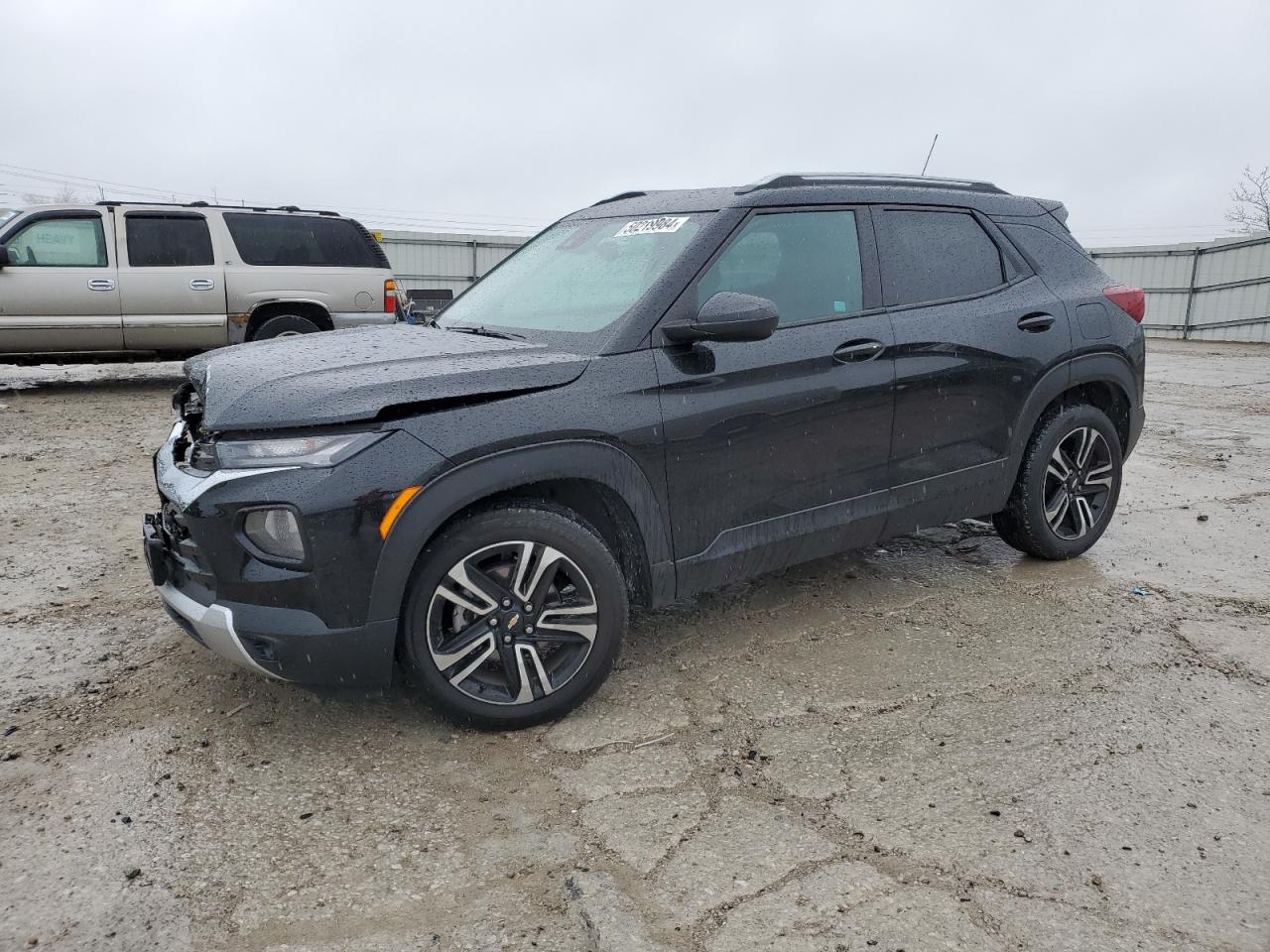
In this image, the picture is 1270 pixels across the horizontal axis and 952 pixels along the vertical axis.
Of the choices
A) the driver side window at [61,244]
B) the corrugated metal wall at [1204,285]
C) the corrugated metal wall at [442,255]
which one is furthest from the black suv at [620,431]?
the corrugated metal wall at [1204,285]

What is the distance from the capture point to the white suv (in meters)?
9.62

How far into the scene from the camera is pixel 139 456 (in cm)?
710

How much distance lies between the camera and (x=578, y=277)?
380 cm

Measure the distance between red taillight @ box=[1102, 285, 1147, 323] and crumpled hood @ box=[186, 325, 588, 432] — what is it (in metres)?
2.89

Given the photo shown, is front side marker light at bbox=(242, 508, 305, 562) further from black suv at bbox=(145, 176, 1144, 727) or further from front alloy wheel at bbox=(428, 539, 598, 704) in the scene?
front alloy wheel at bbox=(428, 539, 598, 704)

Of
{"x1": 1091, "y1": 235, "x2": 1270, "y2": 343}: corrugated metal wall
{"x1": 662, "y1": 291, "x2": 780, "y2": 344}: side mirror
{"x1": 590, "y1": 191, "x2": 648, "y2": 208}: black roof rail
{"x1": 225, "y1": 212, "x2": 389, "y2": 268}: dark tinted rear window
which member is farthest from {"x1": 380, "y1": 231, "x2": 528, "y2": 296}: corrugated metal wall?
{"x1": 662, "y1": 291, "x2": 780, "y2": 344}: side mirror

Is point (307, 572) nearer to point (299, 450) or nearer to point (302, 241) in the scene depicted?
point (299, 450)

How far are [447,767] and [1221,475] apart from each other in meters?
6.10

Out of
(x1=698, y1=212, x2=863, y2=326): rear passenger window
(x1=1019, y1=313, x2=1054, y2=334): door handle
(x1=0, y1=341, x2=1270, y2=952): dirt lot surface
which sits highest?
(x1=698, y1=212, x2=863, y2=326): rear passenger window

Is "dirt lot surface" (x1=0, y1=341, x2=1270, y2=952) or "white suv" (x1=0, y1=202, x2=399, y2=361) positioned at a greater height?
"white suv" (x1=0, y1=202, x2=399, y2=361)

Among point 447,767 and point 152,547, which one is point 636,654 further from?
point 152,547

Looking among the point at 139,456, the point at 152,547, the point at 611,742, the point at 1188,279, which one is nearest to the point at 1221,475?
the point at 611,742

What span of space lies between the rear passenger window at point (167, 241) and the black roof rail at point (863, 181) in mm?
8025

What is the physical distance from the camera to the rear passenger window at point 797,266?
3.54 m
